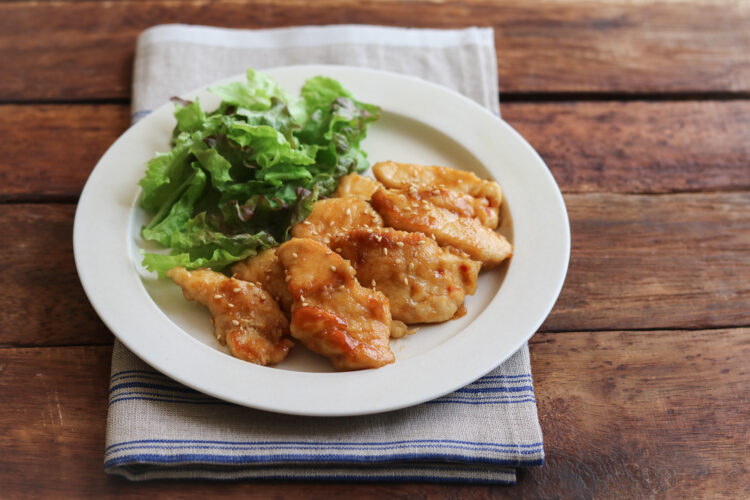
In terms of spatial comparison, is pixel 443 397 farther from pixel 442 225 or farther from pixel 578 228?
pixel 578 228

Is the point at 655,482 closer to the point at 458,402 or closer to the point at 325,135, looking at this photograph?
the point at 458,402

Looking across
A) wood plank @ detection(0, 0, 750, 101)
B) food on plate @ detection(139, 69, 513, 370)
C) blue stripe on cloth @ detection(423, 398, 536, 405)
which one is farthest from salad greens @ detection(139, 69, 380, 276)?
wood plank @ detection(0, 0, 750, 101)

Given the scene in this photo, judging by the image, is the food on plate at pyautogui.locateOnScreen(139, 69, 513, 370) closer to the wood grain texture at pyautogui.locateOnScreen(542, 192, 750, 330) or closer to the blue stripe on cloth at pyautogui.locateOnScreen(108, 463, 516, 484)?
the blue stripe on cloth at pyautogui.locateOnScreen(108, 463, 516, 484)

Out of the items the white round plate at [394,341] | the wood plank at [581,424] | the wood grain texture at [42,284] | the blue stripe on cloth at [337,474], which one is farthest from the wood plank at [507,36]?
the blue stripe on cloth at [337,474]

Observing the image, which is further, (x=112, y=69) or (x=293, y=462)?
(x=112, y=69)

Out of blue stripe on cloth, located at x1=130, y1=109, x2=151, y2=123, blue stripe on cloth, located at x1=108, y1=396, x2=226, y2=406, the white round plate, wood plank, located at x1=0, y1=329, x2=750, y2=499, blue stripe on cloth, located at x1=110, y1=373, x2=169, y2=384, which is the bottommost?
wood plank, located at x1=0, y1=329, x2=750, y2=499

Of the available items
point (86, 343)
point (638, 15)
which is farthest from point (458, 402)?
point (638, 15)
